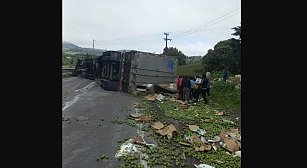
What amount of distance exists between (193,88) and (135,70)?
465 cm

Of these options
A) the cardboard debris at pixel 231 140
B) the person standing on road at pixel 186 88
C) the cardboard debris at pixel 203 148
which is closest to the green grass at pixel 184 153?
the cardboard debris at pixel 203 148

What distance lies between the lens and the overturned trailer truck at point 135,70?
21.8 metres

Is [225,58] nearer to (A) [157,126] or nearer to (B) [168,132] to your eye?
(A) [157,126]

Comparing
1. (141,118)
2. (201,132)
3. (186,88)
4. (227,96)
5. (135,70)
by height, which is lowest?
(201,132)

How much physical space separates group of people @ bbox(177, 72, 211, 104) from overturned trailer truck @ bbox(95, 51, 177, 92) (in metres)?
3.67

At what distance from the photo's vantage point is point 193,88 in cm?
1862

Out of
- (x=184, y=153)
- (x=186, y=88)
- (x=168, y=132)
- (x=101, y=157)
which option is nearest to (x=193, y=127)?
(x=168, y=132)

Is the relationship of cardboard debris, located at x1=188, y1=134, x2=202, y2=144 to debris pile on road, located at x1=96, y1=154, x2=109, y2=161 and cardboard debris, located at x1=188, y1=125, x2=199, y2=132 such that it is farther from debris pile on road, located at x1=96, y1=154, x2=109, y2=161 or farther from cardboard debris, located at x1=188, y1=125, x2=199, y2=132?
debris pile on road, located at x1=96, y1=154, x2=109, y2=161

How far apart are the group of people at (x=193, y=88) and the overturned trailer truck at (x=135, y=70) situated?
367 cm

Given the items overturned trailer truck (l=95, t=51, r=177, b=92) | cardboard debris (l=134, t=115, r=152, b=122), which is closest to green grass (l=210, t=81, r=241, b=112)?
overturned trailer truck (l=95, t=51, r=177, b=92)
